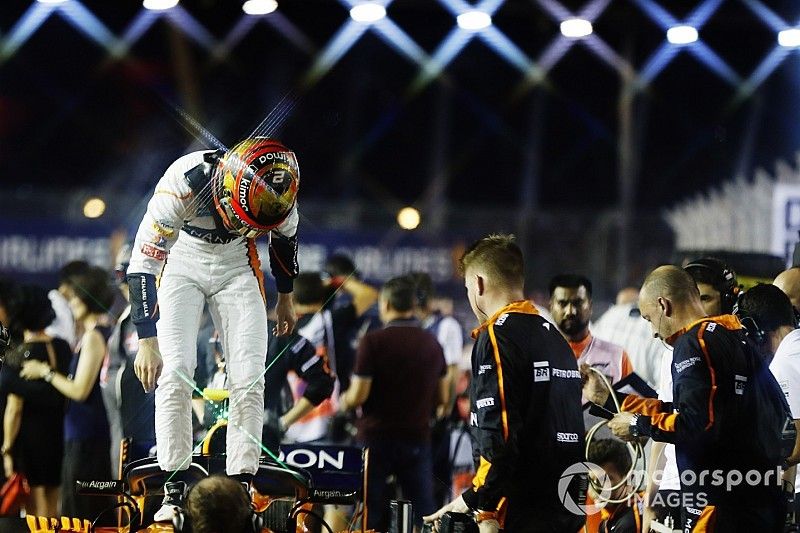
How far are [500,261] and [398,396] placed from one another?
2699 mm

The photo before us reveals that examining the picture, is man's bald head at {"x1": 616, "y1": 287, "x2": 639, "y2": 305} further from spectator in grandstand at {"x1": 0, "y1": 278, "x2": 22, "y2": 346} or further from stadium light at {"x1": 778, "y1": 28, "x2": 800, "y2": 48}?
stadium light at {"x1": 778, "y1": 28, "x2": 800, "y2": 48}

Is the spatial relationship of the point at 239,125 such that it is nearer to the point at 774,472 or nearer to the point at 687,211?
the point at 774,472

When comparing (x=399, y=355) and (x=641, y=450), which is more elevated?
(x=399, y=355)

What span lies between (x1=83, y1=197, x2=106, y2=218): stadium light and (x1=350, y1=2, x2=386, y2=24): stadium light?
5051 mm

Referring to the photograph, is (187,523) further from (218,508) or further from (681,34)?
(681,34)

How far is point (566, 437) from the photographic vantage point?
4.49 metres

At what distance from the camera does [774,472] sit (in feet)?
15.4

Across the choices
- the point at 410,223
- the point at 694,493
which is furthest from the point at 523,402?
the point at 410,223

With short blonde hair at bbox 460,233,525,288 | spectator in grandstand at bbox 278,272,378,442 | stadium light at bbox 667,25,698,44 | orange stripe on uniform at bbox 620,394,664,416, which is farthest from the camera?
stadium light at bbox 667,25,698,44

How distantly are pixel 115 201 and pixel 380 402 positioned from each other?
196 cm

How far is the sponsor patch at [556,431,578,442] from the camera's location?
176 inches

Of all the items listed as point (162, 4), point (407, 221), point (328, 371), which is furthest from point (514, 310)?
point (407, 221)

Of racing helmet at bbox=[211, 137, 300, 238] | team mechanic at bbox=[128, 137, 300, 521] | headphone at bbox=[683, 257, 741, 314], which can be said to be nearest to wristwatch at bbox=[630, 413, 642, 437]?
headphone at bbox=[683, 257, 741, 314]

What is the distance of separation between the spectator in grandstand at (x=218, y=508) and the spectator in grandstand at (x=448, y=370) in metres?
3.70
